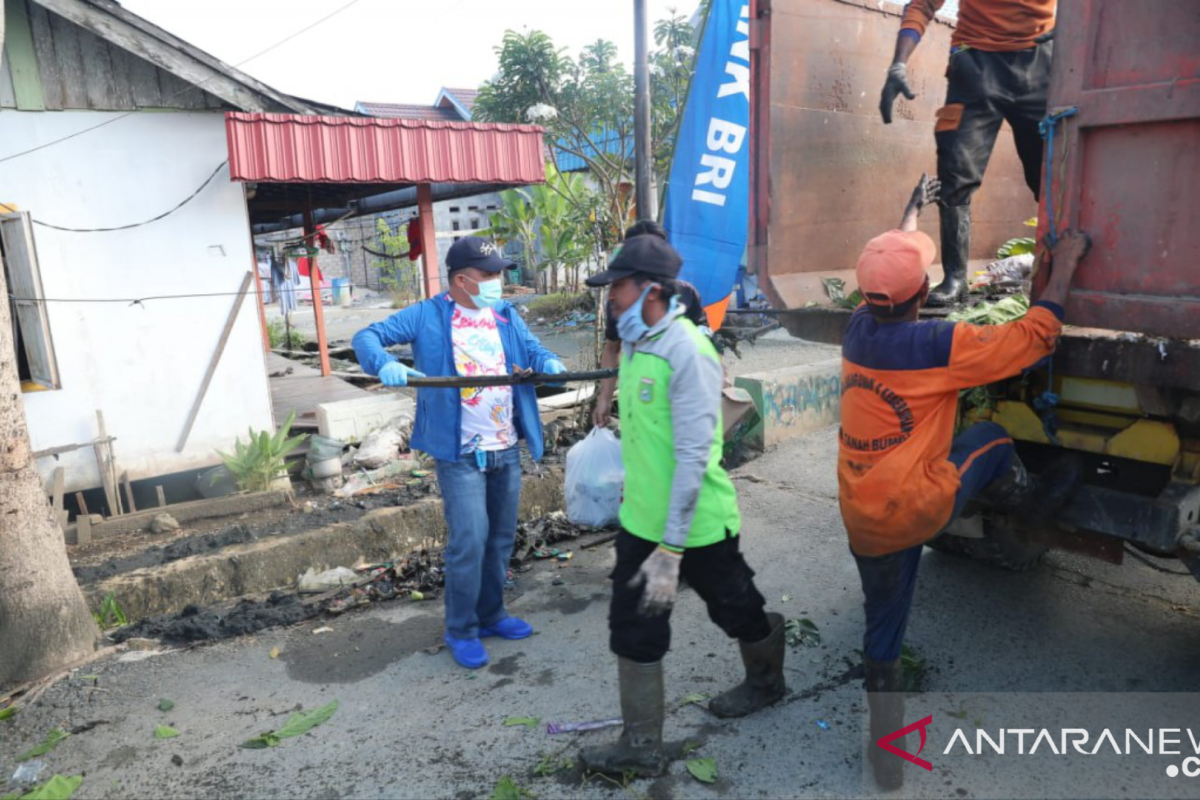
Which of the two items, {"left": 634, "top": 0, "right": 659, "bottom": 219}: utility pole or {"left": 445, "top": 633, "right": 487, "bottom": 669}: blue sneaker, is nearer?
{"left": 445, "top": 633, "right": 487, "bottom": 669}: blue sneaker

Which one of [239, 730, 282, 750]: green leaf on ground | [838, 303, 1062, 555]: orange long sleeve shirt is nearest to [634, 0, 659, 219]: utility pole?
[838, 303, 1062, 555]: orange long sleeve shirt

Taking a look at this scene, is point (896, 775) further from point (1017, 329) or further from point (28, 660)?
point (28, 660)

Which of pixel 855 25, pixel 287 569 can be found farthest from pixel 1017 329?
pixel 287 569

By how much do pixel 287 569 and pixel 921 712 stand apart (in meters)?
3.90

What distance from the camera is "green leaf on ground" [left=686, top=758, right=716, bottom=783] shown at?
2.75 metres

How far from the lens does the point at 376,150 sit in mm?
6648

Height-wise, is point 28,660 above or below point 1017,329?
below

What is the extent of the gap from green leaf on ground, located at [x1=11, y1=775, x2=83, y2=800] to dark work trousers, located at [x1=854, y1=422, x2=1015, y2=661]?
9.01 feet

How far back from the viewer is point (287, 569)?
5332mm

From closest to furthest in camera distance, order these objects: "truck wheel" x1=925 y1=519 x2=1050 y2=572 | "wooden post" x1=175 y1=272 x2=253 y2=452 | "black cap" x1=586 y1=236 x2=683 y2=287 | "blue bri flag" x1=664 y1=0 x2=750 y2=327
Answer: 1. "black cap" x1=586 y1=236 x2=683 y2=287
2. "truck wheel" x1=925 y1=519 x2=1050 y2=572
3. "blue bri flag" x1=664 y1=0 x2=750 y2=327
4. "wooden post" x1=175 y1=272 x2=253 y2=452

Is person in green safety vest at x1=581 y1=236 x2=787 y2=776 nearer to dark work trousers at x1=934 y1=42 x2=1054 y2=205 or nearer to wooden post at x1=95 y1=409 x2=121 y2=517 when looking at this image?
dark work trousers at x1=934 y1=42 x2=1054 y2=205

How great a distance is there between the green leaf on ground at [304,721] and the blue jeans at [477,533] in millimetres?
613

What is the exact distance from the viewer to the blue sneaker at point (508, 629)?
394 cm

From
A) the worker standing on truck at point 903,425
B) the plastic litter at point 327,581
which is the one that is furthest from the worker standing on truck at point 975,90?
the plastic litter at point 327,581
